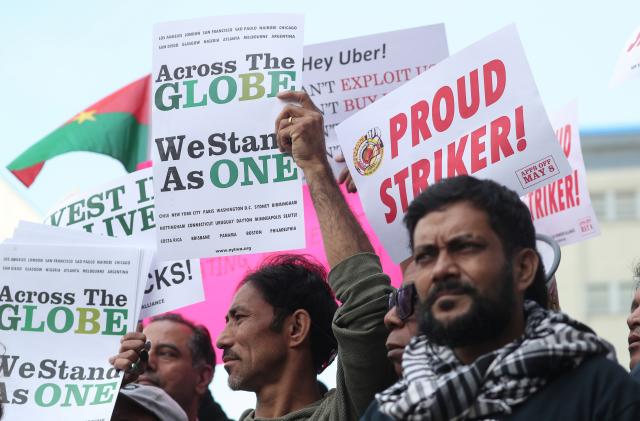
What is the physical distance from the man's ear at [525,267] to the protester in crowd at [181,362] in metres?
2.57

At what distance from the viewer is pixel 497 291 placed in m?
3.18

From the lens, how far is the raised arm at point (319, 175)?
14.3 ft

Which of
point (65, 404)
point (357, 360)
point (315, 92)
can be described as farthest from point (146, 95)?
point (357, 360)

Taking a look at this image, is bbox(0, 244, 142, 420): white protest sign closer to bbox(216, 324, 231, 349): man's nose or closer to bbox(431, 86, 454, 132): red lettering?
bbox(216, 324, 231, 349): man's nose

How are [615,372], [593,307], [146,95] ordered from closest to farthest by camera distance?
1. [615,372]
2. [146,95]
3. [593,307]

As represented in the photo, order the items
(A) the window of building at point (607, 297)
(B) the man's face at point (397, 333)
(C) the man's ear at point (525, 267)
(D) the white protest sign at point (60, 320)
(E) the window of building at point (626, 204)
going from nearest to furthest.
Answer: (C) the man's ear at point (525, 267) → (B) the man's face at point (397, 333) → (D) the white protest sign at point (60, 320) → (A) the window of building at point (607, 297) → (E) the window of building at point (626, 204)

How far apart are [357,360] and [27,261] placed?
160cm

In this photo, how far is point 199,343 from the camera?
19.1 ft

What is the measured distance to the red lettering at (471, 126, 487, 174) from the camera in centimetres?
448

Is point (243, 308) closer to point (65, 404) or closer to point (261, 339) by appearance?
point (261, 339)

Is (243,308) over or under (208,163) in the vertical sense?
under

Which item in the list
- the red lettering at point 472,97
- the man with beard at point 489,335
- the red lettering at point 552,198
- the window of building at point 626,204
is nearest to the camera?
the man with beard at point 489,335

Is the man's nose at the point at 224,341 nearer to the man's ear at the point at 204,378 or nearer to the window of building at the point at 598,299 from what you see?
the man's ear at the point at 204,378

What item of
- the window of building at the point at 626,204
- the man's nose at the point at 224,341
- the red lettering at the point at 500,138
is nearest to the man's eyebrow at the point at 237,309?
the man's nose at the point at 224,341
